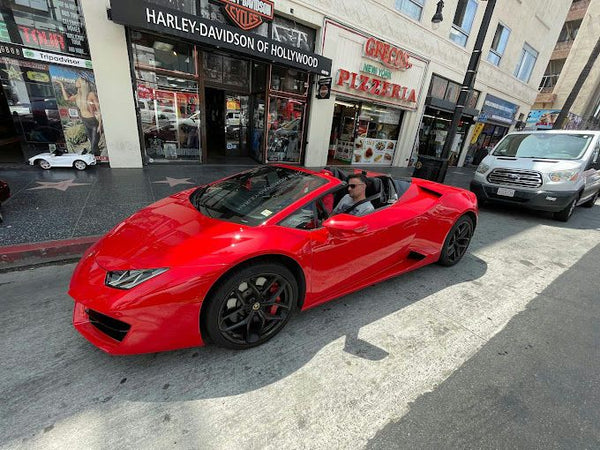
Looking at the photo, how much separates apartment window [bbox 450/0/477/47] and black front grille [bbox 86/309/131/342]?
1529 centimetres

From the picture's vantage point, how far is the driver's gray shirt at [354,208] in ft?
8.51

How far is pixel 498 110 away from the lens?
52.9 feet

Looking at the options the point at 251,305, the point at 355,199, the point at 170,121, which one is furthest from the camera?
the point at 170,121

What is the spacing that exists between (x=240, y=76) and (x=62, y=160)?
5.45 metres

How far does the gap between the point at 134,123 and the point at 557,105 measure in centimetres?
3444

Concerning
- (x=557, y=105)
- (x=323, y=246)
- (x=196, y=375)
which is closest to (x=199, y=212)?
(x=323, y=246)

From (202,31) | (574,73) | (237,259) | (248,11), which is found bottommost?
(237,259)

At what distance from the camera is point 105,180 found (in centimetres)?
574

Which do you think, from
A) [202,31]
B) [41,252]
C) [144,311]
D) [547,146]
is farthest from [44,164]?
[547,146]

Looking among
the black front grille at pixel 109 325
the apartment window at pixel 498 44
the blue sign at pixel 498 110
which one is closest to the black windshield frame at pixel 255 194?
the black front grille at pixel 109 325

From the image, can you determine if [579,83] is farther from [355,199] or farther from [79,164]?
[79,164]

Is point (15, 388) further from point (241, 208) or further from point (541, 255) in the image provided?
point (541, 255)

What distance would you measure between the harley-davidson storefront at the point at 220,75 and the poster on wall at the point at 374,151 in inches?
113

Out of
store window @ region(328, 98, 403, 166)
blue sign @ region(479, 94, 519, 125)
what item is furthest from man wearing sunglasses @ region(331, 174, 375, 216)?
blue sign @ region(479, 94, 519, 125)
